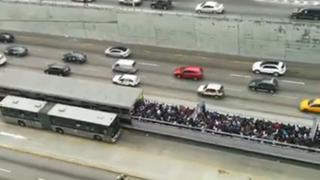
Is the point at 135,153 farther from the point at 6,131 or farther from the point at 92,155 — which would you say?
the point at 6,131

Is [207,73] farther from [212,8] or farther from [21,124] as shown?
[21,124]

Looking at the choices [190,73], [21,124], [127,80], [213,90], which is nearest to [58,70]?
[127,80]

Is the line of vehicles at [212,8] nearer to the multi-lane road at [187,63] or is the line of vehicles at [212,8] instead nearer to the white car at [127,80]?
the multi-lane road at [187,63]

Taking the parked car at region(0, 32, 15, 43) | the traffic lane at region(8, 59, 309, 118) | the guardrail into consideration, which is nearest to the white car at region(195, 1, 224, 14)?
the traffic lane at region(8, 59, 309, 118)

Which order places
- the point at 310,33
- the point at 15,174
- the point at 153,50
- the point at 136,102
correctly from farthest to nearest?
the point at 153,50
the point at 310,33
the point at 136,102
the point at 15,174

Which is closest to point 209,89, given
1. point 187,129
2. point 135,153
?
point 187,129

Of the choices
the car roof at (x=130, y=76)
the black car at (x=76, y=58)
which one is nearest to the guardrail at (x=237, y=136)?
the car roof at (x=130, y=76)

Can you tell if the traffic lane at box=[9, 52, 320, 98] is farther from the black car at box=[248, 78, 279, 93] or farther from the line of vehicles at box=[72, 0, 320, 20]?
the line of vehicles at box=[72, 0, 320, 20]
